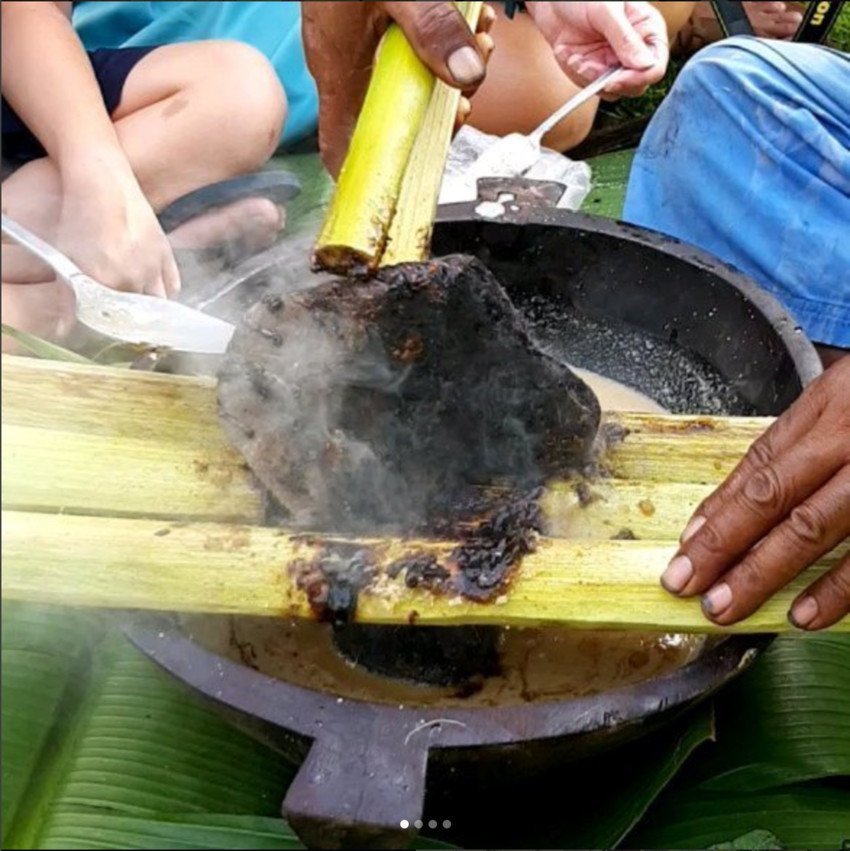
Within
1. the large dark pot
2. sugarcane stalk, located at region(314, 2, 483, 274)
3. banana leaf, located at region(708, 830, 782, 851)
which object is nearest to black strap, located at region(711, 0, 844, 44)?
the large dark pot

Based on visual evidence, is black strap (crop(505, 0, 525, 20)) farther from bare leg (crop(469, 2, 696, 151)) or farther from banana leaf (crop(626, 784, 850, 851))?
banana leaf (crop(626, 784, 850, 851))

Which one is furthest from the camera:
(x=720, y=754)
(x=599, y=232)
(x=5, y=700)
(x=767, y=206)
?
(x=767, y=206)

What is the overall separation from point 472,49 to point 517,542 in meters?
0.41

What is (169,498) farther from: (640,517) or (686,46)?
(686,46)

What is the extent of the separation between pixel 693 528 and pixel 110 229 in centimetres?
53

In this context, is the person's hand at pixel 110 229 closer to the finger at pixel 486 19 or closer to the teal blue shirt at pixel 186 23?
the teal blue shirt at pixel 186 23

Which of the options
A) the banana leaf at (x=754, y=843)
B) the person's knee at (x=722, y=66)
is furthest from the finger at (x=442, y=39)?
the person's knee at (x=722, y=66)

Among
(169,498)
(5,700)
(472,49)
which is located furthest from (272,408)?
(5,700)

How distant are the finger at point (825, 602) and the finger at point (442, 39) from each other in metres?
0.51

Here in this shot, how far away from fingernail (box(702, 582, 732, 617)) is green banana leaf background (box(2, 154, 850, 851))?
0.54 ft

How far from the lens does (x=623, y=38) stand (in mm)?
1123

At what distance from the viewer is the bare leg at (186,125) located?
0.69 meters

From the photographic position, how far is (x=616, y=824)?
3.34 ft

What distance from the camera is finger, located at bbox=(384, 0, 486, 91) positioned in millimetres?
823
